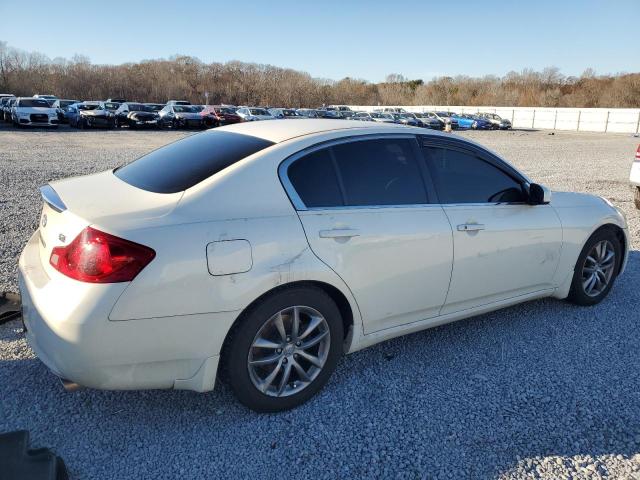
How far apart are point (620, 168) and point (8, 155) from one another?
19121 millimetres

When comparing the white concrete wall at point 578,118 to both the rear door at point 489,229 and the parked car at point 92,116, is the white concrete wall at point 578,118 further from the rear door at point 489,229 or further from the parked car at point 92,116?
the rear door at point 489,229

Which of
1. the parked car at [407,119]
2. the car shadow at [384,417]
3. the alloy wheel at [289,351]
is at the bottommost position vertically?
the car shadow at [384,417]

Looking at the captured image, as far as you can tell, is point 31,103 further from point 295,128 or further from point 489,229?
point 489,229

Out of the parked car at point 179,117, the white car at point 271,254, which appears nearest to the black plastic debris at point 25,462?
the white car at point 271,254

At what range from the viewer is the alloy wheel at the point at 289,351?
2816 mm

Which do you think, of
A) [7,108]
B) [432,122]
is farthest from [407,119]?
[7,108]

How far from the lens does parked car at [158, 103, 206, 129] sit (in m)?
33.5

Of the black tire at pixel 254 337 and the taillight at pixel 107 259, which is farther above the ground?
the taillight at pixel 107 259

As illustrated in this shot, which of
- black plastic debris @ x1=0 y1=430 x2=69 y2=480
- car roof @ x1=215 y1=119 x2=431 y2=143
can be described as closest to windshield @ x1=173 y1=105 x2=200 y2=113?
car roof @ x1=215 y1=119 x2=431 y2=143

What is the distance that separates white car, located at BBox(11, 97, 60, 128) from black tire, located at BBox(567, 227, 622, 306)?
104 feet

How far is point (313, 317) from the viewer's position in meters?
2.93

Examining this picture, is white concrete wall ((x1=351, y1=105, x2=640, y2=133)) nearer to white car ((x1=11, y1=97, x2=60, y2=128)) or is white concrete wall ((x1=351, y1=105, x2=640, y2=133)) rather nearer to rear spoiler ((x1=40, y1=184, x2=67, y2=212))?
white car ((x1=11, y1=97, x2=60, y2=128))

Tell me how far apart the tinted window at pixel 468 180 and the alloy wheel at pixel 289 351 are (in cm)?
128

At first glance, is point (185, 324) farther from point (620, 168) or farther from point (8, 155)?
point (620, 168)
